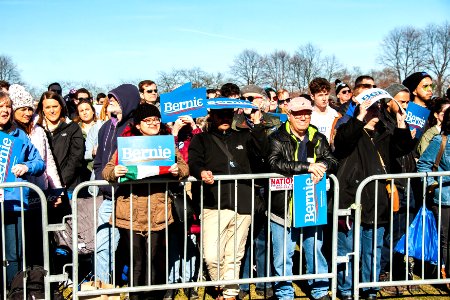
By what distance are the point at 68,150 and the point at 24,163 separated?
1417 millimetres

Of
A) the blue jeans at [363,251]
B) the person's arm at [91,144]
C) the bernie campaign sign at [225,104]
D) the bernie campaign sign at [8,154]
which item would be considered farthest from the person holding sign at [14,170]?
the blue jeans at [363,251]

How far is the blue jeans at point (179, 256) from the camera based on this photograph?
241 inches

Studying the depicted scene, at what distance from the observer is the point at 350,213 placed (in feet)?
18.3

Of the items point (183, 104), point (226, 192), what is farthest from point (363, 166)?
point (183, 104)

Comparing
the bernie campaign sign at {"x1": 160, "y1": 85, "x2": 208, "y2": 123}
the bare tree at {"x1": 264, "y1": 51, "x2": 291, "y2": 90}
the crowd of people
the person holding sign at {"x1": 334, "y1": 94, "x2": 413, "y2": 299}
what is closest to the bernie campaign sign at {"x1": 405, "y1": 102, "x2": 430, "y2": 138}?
the crowd of people

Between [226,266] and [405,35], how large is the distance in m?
98.2

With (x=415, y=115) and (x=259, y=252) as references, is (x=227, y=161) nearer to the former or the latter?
(x=259, y=252)

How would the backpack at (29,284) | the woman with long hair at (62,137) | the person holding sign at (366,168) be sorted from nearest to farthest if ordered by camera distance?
the backpack at (29,284) < the person holding sign at (366,168) < the woman with long hair at (62,137)

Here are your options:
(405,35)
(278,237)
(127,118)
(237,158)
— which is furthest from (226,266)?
(405,35)

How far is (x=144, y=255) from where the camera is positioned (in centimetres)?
546

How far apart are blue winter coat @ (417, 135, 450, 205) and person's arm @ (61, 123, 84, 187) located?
4.25 meters

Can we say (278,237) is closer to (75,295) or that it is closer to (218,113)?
(218,113)

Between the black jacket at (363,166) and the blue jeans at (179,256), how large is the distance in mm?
1900

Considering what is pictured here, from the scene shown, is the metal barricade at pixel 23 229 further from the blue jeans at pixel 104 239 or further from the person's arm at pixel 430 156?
the person's arm at pixel 430 156
